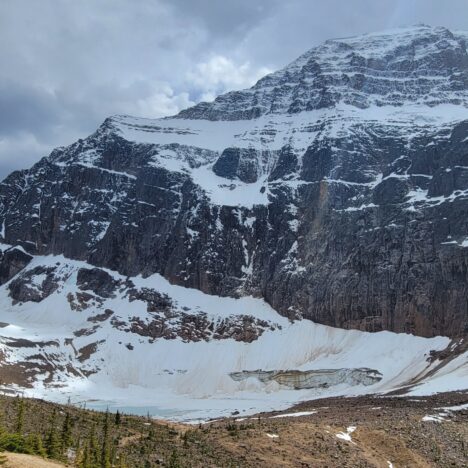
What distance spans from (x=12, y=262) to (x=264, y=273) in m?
81.5

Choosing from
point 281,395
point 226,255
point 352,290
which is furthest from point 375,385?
point 226,255

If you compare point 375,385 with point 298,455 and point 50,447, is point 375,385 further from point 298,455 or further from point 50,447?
point 50,447

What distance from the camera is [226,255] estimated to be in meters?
171

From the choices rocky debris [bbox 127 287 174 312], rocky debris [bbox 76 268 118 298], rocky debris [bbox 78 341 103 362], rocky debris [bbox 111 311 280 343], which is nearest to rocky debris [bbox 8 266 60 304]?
rocky debris [bbox 76 268 118 298]

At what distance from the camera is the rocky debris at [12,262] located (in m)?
189

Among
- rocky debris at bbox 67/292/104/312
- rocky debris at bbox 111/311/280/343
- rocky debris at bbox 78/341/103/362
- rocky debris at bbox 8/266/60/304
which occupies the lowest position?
rocky debris at bbox 78/341/103/362

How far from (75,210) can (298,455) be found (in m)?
168

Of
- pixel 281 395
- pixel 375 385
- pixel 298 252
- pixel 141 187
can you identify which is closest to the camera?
pixel 375 385

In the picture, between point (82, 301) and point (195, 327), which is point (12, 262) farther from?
point (195, 327)

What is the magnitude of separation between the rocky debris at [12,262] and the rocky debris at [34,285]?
564cm

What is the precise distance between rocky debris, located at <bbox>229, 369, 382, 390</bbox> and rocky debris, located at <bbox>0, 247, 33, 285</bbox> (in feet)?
293

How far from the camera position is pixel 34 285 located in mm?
175500

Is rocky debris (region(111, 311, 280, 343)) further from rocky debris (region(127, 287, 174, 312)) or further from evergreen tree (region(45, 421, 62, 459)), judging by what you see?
evergreen tree (region(45, 421, 62, 459))

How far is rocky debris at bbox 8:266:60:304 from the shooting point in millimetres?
172812
